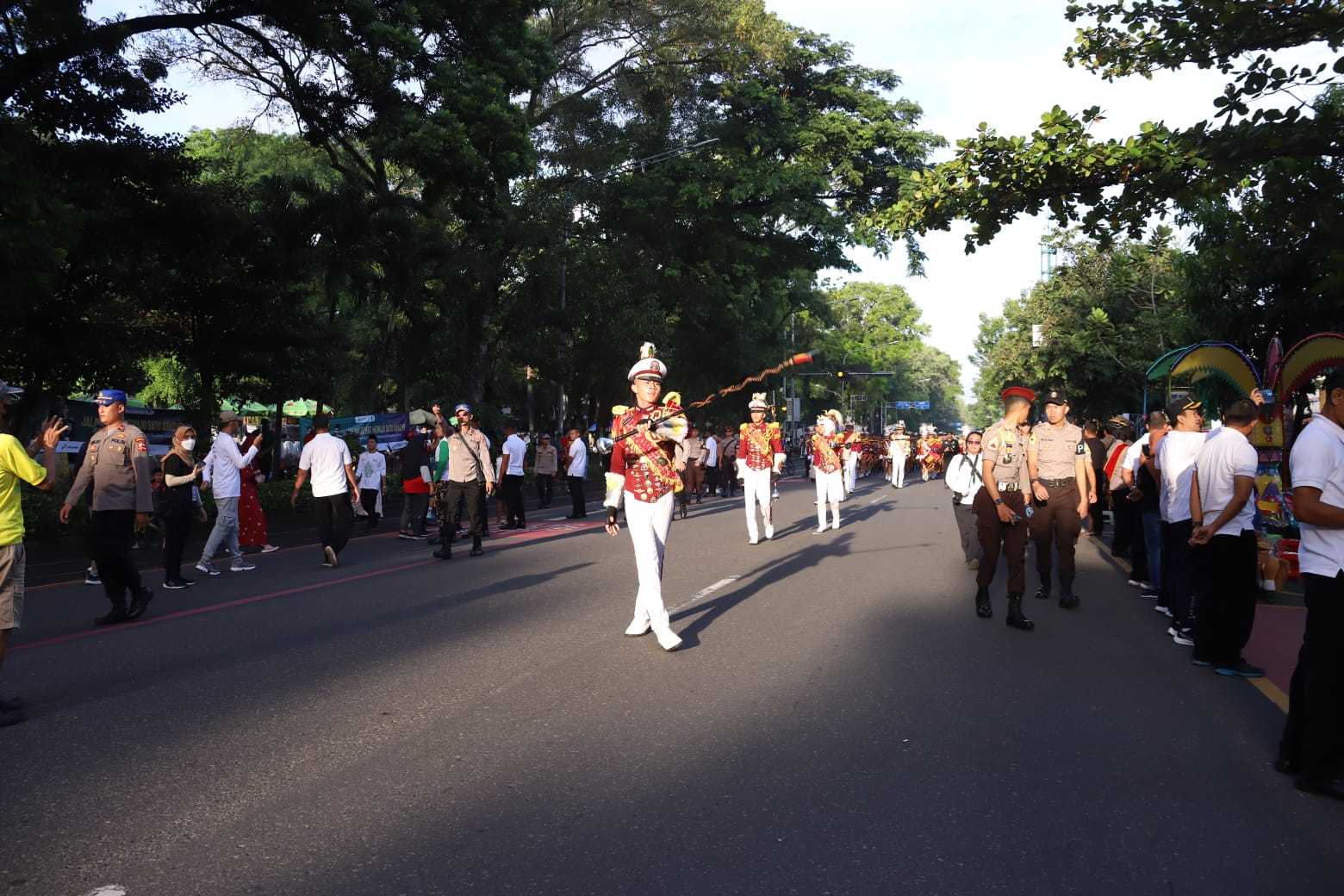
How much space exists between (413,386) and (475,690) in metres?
39.2

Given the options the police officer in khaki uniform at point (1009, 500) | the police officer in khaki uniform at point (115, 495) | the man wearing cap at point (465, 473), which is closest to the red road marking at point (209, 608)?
the police officer in khaki uniform at point (115, 495)

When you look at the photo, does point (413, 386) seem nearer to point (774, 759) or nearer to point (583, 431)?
point (583, 431)

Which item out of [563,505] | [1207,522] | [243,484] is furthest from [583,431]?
[1207,522]

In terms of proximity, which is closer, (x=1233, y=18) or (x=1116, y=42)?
(x=1233, y=18)

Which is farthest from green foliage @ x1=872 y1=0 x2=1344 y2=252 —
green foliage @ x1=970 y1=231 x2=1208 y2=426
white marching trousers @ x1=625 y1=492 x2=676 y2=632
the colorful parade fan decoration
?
green foliage @ x1=970 y1=231 x2=1208 y2=426

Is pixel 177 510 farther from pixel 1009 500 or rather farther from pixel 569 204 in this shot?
pixel 569 204

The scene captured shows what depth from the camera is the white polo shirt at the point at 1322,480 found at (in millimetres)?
4707

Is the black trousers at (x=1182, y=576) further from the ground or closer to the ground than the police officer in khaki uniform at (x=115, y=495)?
closer to the ground

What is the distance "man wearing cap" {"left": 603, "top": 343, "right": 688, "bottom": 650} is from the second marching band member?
9.31 meters

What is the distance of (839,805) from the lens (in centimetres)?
445

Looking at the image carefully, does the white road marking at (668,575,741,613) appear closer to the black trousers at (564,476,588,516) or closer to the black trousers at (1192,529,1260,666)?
the black trousers at (1192,529,1260,666)

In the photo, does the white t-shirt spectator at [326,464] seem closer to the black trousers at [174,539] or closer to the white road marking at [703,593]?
the black trousers at [174,539]

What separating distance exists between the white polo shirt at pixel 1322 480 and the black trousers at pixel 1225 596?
212cm

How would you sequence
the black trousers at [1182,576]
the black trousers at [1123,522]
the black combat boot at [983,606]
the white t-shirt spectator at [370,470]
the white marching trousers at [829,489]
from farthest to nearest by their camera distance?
the white t-shirt spectator at [370,470], the white marching trousers at [829,489], the black trousers at [1123,522], the black combat boot at [983,606], the black trousers at [1182,576]
